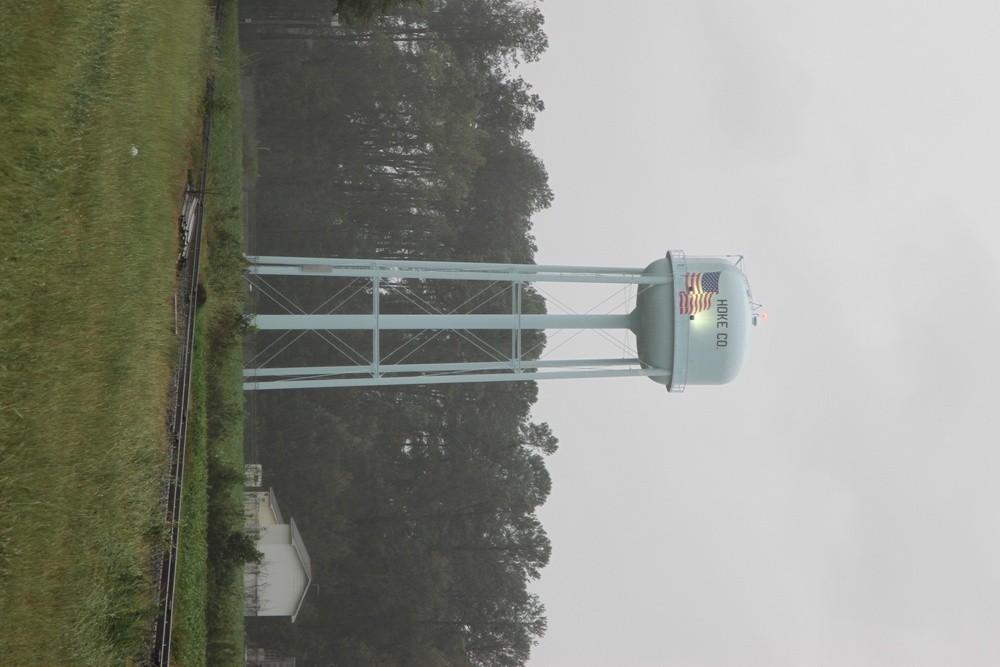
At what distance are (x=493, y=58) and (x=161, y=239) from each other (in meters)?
41.7

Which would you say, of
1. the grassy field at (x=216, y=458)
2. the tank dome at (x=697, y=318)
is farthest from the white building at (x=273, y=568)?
the tank dome at (x=697, y=318)

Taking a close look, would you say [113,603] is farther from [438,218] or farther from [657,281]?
[438,218]

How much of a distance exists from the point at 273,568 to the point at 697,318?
2030 cm

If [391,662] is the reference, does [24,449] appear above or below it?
above

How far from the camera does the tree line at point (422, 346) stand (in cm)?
5106

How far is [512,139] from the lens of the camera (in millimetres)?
59656

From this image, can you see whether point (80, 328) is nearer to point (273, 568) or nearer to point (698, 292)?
point (698, 292)

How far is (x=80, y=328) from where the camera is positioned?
14.4m

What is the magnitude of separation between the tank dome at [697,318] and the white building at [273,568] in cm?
1737

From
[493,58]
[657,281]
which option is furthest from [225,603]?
[493,58]

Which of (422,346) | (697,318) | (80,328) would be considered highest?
(422,346)

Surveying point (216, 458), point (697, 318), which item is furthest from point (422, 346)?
point (216, 458)

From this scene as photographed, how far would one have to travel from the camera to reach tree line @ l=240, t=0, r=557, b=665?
168 ft

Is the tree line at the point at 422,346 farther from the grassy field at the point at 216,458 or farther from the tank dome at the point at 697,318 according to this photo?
the tank dome at the point at 697,318
